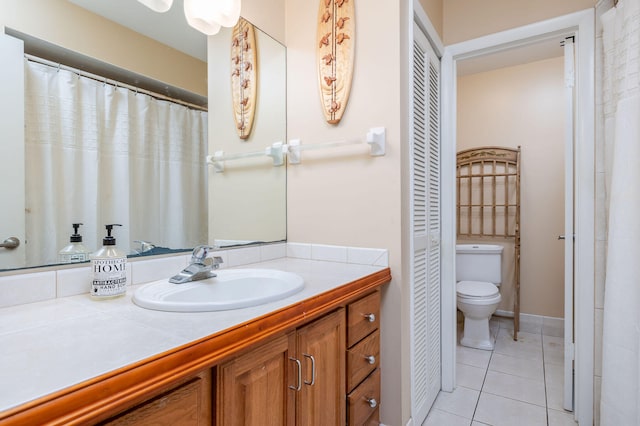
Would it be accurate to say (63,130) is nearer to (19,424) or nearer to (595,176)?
(19,424)

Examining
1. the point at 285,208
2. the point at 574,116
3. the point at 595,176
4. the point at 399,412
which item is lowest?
the point at 399,412

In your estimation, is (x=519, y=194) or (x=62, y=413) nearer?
(x=62, y=413)

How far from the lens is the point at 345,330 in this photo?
1152 millimetres

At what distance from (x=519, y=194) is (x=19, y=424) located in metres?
3.29

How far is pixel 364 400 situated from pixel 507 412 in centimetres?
103

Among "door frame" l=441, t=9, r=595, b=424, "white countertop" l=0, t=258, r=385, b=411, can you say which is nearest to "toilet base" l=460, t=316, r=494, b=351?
"door frame" l=441, t=9, r=595, b=424

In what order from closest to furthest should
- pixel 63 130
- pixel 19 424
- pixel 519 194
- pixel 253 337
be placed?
1. pixel 19 424
2. pixel 253 337
3. pixel 63 130
4. pixel 519 194

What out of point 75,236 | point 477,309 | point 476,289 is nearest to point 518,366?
point 477,309

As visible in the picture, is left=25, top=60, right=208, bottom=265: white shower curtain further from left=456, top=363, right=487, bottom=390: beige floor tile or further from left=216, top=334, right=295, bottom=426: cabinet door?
left=456, top=363, right=487, bottom=390: beige floor tile

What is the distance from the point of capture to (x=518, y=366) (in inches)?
89.8

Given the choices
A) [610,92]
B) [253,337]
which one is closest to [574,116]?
[610,92]

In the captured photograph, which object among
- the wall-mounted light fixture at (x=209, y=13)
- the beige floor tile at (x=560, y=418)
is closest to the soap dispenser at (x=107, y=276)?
the wall-mounted light fixture at (x=209, y=13)

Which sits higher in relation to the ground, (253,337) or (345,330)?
(253,337)

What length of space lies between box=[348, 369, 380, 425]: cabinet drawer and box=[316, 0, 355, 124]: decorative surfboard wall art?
1127mm
